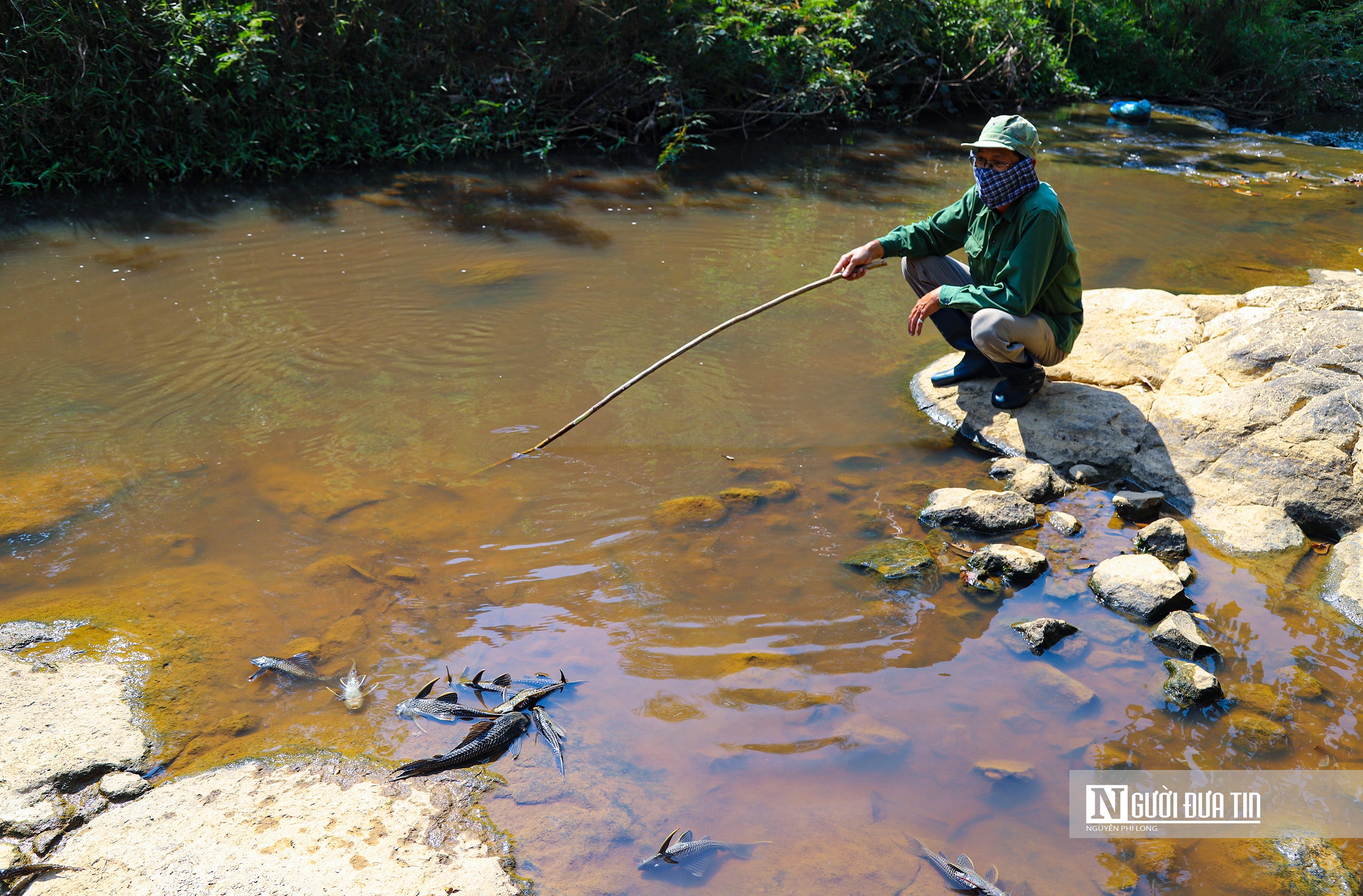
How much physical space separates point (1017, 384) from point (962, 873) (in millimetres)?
2744

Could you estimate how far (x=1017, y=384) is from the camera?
4438mm

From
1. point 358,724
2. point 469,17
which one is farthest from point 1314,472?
point 469,17

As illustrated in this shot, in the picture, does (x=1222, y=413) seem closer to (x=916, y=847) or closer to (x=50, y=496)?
(x=916, y=847)

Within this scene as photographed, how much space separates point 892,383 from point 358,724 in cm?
350

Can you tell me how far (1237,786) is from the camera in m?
2.69

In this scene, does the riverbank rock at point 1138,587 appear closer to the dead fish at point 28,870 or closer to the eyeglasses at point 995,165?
the eyeglasses at point 995,165

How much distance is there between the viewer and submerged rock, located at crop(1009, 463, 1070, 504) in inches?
159

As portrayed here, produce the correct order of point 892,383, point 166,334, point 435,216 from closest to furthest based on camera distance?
point 892,383
point 166,334
point 435,216

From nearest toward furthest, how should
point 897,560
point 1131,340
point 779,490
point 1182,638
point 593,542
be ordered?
point 1182,638, point 897,560, point 593,542, point 779,490, point 1131,340

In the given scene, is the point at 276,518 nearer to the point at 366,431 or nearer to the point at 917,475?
the point at 366,431

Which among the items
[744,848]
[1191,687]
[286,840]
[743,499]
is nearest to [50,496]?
[286,840]

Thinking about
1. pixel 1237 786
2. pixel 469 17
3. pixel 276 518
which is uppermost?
pixel 469 17

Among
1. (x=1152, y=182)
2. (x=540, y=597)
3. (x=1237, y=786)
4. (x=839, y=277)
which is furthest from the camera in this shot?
(x=1152, y=182)

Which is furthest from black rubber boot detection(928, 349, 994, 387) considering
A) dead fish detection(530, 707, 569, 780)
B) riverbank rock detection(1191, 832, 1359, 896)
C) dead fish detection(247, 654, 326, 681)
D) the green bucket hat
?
dead fish detection(247, 654, 326, 681)
